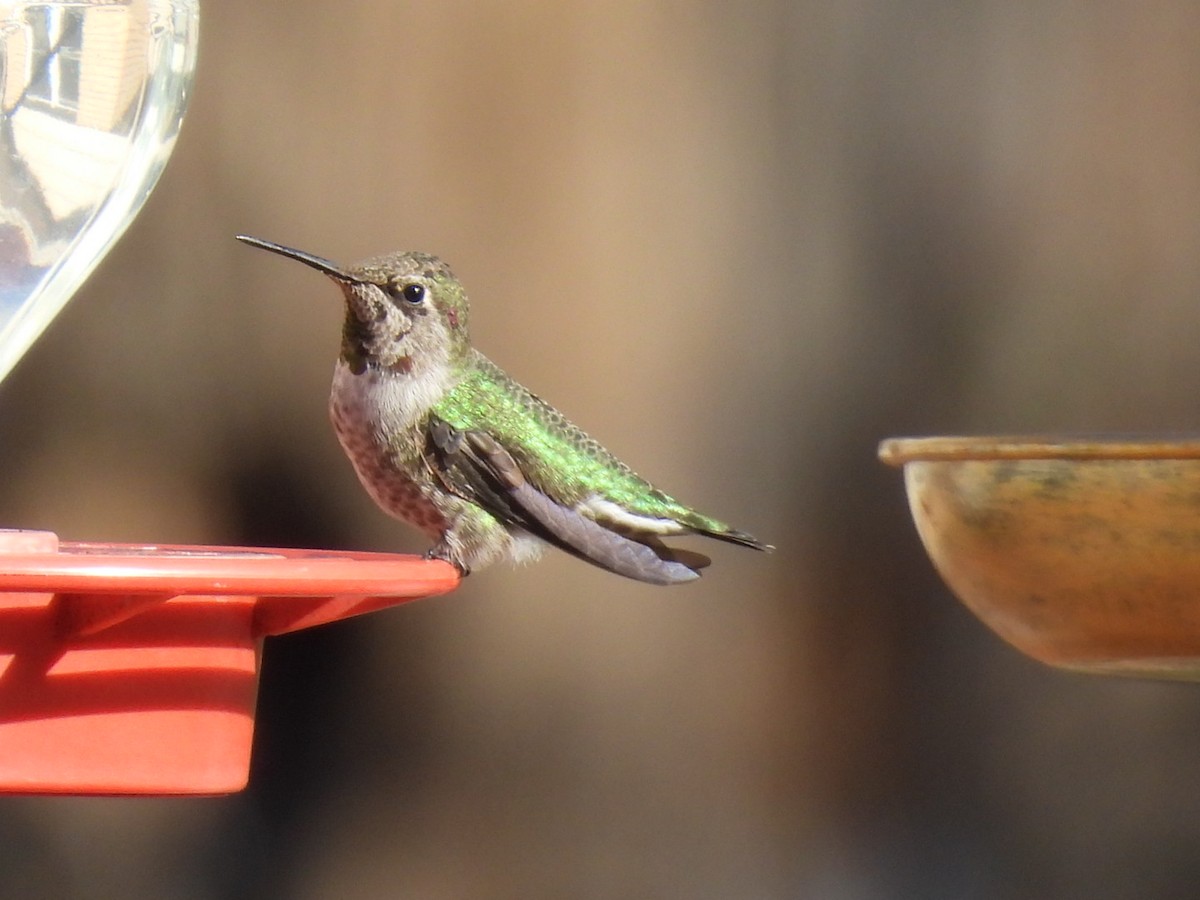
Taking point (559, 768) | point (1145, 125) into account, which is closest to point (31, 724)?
point (559, 768)

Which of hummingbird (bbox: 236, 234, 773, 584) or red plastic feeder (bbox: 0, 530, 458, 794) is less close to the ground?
hummingbird (bbox: 236, 234, 773, 584)

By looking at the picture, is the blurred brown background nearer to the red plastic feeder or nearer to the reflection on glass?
the reflection on glass

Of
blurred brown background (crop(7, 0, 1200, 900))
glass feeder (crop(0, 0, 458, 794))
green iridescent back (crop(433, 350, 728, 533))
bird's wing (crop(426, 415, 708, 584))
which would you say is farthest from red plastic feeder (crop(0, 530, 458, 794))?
→ blurred brown background (crop(7, 0, 1200, 900))

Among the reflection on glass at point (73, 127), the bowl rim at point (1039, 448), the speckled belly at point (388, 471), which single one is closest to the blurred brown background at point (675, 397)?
the speckled belly at point (388, 471)

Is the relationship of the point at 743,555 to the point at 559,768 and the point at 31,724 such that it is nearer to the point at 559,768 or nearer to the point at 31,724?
the point at 559,768

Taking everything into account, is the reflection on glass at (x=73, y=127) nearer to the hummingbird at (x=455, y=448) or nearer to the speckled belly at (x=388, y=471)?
the hummingbird at (x=455, y=448)

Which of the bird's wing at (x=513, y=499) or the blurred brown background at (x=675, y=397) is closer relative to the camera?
the bird's wing at (x=513, y=499)
